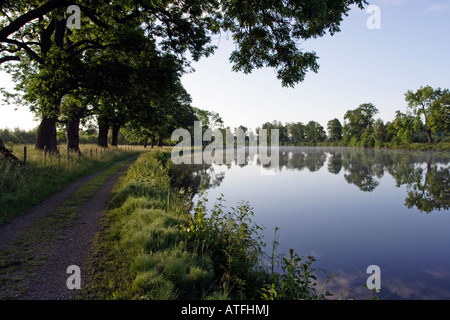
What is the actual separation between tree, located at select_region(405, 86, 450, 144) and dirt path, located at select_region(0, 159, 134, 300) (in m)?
74.0

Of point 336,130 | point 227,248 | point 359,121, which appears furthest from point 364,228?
point 336,130

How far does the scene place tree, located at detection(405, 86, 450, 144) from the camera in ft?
191

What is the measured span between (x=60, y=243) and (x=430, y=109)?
3096 inches

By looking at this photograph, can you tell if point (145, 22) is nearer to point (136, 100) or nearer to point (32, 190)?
point (136, 100)

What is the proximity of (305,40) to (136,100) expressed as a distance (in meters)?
10.6

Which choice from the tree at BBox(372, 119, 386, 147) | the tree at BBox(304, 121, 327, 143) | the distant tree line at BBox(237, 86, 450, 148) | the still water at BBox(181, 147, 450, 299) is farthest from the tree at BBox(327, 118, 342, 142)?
the still water at BBox(181, 147, 450, 299)

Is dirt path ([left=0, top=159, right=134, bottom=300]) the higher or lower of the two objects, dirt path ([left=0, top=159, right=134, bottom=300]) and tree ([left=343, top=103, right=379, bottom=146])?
the lower

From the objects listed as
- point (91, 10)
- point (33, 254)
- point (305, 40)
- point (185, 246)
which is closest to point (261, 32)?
point (305, 40)

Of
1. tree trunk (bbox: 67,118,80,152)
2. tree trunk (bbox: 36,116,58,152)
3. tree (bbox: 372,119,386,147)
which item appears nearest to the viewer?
tree trunk (bbox: 36,116,58,152)

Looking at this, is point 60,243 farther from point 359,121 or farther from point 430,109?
point 359,121

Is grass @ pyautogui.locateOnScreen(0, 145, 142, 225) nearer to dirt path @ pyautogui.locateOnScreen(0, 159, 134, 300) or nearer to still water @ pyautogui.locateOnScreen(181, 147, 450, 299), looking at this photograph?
dirt path @ pyautogui.locateOnScreen(0, 159, 134, 300)

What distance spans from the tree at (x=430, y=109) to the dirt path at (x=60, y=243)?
Answer: 7398cm

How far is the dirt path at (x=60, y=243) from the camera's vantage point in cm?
377

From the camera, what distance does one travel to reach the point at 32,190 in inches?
368
